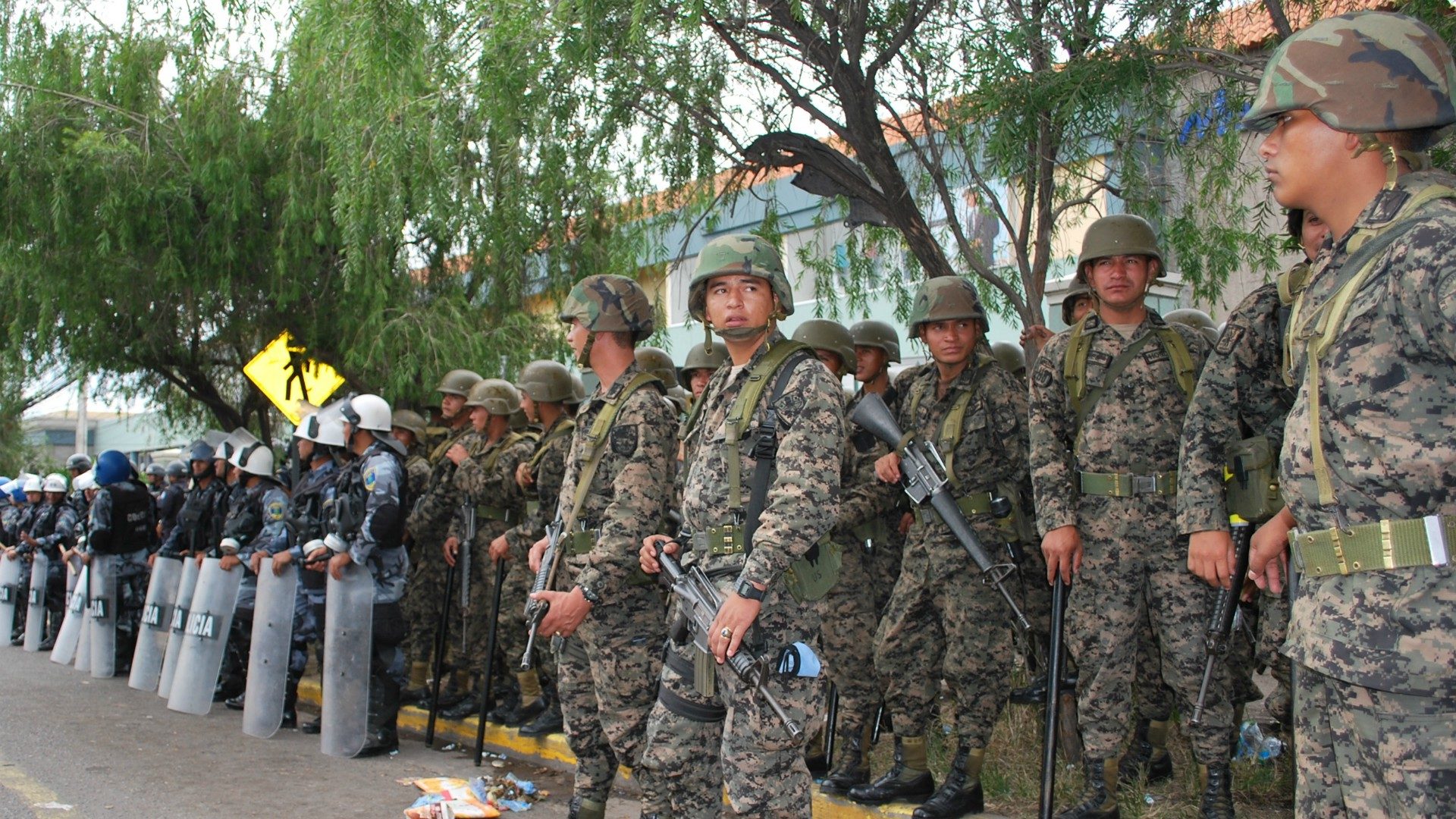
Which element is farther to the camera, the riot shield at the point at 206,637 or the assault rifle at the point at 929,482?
the riot shield at the point at 206,637

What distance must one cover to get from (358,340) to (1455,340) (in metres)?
10.1

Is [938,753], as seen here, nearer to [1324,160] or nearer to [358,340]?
[1324,160]

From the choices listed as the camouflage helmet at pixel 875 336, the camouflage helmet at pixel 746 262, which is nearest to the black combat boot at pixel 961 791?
the camouflage helmet at pixel 746 262

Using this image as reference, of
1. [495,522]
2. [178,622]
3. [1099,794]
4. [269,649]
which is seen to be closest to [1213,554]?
[1099,794]

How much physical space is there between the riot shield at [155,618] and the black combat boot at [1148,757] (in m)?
7.18

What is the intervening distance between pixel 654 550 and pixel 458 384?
19.0 feet

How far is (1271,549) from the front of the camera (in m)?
3.24

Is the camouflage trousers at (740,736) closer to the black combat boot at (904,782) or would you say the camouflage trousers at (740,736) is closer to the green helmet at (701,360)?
the black combat boot at (904,782)

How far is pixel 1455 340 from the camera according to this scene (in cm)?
235

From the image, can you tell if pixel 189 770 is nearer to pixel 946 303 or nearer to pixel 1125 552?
pixel 946 303

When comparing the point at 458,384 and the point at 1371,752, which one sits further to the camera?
the point at 458,384

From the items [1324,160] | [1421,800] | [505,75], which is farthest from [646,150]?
[1421,800]

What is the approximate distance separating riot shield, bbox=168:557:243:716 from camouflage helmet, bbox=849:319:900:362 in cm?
458

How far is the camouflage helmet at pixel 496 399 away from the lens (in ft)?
29.0
